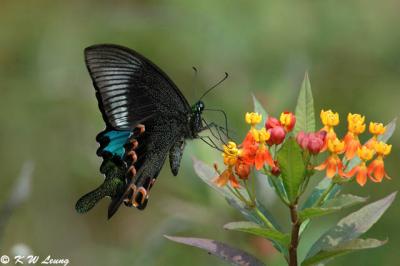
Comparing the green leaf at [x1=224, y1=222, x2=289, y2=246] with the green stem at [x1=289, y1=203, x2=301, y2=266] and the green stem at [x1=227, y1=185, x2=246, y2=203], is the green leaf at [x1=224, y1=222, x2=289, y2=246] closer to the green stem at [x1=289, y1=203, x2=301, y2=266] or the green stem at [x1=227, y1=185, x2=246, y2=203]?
the green stem at [x1=289, y1=203, x2=301, y2=266]

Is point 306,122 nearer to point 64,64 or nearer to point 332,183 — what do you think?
point 332,183

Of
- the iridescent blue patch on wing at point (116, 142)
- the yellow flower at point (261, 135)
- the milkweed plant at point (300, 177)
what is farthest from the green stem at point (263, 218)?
the iridescent blue patch on wing at point (116, 142)

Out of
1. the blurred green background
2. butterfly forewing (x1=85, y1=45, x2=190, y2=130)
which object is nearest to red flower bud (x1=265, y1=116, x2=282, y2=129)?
butterfly forewing (x1=85, y1=45, x2=190, y2=130)

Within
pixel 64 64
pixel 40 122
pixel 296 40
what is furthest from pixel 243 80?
pixel 40 122

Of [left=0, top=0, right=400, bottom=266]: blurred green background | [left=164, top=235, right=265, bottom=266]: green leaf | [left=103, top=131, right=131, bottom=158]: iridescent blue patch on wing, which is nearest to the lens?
[left=164, top=235, right=265, bottom=266]: green leaf

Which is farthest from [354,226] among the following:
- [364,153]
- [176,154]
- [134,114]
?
[134,114]

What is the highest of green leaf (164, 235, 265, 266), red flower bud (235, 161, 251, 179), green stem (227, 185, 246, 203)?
red flower bud (235, 161, 251, 179)

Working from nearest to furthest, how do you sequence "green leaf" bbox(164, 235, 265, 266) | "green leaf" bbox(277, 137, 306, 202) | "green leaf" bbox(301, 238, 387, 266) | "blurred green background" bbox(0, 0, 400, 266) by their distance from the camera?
"green leaf" bbox(301, 238, 387, 266) < "green leaf" bbox(277, 137, 306, 202) < "green leaf" bbox(164, 235, 265, 266) < "blurred green background" bbox(0, 0, 400, 266)

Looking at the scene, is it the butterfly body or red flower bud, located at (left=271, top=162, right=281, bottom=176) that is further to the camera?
the butterfly body

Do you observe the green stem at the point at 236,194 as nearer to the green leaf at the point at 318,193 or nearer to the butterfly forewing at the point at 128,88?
the green leaf at the point at 318,193
